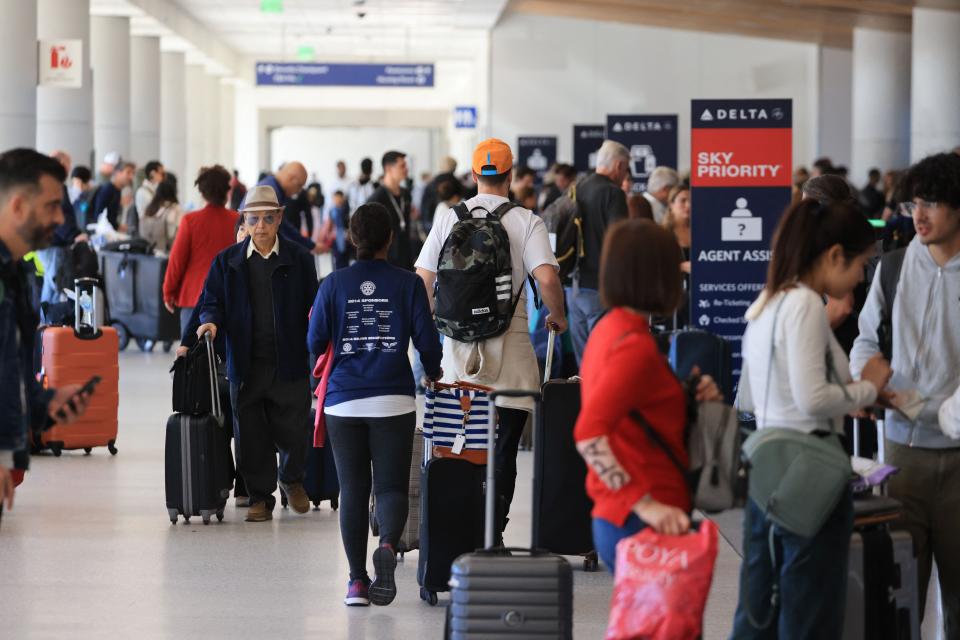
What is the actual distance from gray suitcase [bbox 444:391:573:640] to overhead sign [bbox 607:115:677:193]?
10.1 m

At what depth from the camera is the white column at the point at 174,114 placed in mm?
33000

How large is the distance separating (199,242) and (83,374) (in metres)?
1.25

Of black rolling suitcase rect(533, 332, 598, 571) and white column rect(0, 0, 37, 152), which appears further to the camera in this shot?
white column rect(0, 0, 37, 152)

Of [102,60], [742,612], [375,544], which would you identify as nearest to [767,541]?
[742,612]

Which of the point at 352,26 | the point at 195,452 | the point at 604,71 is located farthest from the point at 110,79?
the point at 195,452

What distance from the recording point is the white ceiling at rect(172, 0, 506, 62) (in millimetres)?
28391

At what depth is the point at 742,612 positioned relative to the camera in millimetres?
3936

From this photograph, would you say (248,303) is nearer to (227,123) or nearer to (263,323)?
(263,323)

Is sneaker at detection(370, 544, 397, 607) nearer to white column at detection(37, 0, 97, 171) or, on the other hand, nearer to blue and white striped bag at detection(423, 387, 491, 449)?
blue and white striped bag at detection(423, 387, 491, 449)

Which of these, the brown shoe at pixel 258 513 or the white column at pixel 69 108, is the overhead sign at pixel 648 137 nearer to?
the brown shoe at pixel 258 513

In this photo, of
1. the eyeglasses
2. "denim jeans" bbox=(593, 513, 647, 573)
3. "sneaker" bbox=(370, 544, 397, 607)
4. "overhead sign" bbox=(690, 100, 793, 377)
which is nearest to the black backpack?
"overhead sign" bbox=(690, 100, 793, 377)

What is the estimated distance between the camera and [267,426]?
24.4 ft

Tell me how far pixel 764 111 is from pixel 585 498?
10.8 ft

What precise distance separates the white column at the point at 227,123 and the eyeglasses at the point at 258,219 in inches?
1385
